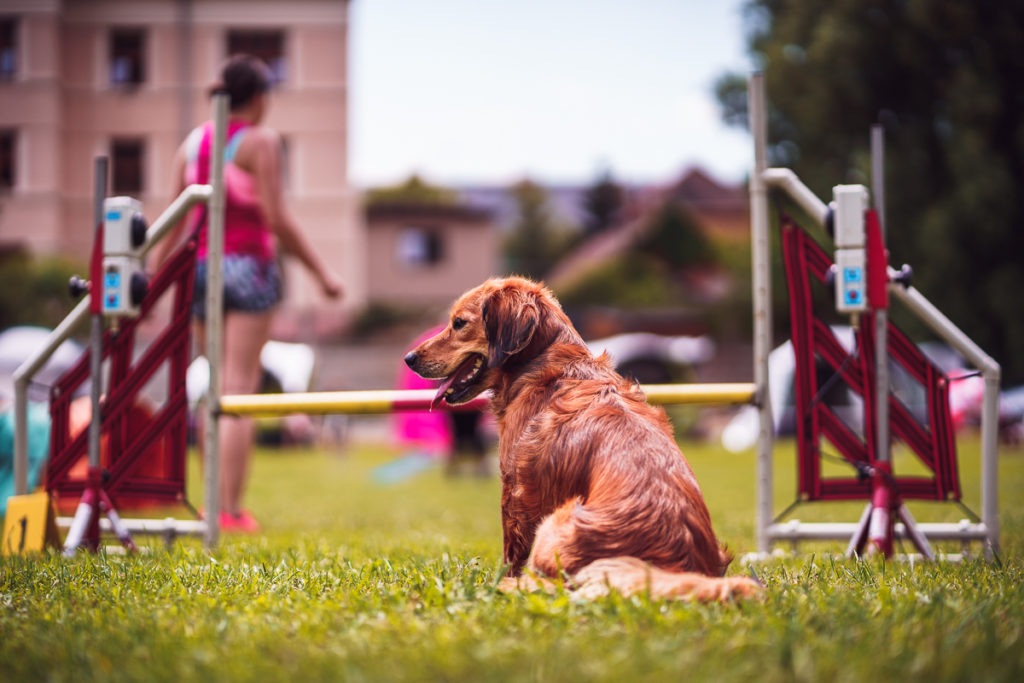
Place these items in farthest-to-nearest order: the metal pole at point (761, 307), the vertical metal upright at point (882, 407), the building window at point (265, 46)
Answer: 1. the building window at point (265, 46)
2. the metal pole at point (761, 307)
3. the vertical metal upright at point (882, 407)

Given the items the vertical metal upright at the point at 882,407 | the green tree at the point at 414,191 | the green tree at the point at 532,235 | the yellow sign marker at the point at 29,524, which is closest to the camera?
the vertical metal upright at the point at 882,407

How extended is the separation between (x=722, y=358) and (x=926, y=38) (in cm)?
1337

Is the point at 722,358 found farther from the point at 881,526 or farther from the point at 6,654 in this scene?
the point at 6,654

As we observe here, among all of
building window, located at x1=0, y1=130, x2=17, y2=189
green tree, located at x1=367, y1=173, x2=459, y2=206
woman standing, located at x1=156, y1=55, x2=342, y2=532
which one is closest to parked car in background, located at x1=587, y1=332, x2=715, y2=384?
building window, located at x1=0, y1=130, x2=17, y2=189

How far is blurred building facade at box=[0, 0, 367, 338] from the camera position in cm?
2516

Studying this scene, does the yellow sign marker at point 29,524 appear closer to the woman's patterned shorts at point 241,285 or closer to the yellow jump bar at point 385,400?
the yellow jump bar at point 385,400

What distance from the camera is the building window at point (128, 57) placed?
26000 millimetres

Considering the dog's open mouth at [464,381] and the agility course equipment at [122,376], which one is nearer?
the dog's open mouth at [464,381]

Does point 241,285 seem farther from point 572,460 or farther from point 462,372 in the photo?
point 572,460

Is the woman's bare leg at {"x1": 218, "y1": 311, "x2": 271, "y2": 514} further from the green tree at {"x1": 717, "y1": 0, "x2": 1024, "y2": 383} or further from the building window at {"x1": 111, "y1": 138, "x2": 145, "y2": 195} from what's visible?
the building window at {"x1": 111, "y1": 138, "x2": 145, "y2": 195}

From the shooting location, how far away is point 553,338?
3186 mm

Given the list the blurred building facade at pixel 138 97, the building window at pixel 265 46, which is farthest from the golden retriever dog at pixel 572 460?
the building window at pixel 265 46

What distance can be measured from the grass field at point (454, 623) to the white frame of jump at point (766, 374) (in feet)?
0.79

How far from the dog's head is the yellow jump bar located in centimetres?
52
